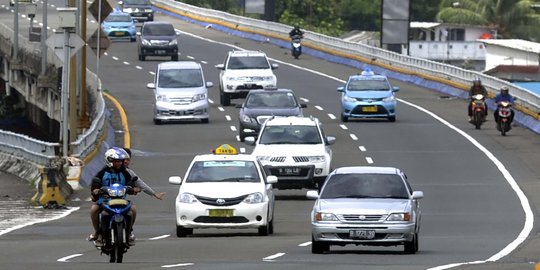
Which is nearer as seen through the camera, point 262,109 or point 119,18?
point 262,109

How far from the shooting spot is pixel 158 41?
242ft

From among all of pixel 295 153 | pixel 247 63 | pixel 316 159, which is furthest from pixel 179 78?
pixel 316 159

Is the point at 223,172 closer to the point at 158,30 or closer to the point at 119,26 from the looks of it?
the point at 158,30

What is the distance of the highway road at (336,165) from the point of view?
73.0 ft

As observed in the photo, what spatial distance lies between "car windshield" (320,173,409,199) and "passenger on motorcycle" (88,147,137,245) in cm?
431

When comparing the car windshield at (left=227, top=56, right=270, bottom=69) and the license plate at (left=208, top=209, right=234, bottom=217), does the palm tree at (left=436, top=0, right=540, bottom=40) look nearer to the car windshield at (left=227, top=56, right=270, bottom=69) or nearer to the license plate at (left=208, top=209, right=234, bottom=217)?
the car windshield at (left=227, top=56, right=270, bottom=69)

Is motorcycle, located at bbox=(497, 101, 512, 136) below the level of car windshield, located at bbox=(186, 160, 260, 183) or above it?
below

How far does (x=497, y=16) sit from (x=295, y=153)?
300 feet

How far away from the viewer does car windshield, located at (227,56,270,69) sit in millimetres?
57531

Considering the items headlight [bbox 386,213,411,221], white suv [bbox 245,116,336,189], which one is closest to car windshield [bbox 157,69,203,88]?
white suv [bbox 245,116,336,189]

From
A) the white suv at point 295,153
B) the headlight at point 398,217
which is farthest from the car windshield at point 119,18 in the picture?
the headlight at point 398,217

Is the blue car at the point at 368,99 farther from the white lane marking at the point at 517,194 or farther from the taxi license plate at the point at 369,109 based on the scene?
the white lane marking at the point at 517,194

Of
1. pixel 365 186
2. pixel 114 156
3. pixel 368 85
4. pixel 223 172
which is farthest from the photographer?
pixel 368 85

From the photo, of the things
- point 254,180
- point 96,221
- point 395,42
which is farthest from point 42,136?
point 96,221
